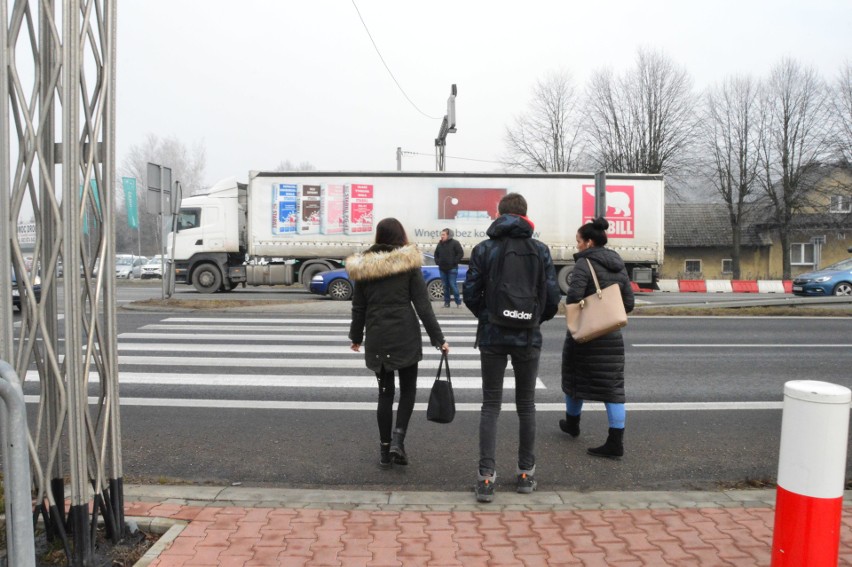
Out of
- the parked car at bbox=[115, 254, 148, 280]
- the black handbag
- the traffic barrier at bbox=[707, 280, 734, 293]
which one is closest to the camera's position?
the black handbag

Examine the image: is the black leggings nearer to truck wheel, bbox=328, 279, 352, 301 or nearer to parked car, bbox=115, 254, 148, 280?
truck wheel, bbox=328, 279, 352, 301

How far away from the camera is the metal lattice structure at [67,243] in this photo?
3213mm

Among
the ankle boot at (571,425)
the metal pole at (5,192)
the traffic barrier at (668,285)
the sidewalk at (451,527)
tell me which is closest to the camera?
the metal pole at (5,192)

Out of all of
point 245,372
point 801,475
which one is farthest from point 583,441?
point 245,372

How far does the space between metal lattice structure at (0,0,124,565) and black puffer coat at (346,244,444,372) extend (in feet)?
6.26

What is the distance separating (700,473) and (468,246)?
17.6 metres

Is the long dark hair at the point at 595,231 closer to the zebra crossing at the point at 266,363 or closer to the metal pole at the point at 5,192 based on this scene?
the zebra crossing at the point at 266,363

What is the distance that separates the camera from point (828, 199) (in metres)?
44.0

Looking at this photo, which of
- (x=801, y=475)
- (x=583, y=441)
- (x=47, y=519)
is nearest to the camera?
(x=801, y=475)

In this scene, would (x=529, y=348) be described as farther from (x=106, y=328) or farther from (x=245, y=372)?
(x=245, y=372)

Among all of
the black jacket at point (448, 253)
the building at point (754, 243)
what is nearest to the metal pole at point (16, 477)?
the black jacket at point (448, 253)

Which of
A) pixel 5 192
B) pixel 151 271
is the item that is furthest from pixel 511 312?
pixel 151 271

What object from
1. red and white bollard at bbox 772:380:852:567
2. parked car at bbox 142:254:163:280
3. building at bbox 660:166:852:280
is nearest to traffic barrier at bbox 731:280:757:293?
building at bbox 660:166:852:280

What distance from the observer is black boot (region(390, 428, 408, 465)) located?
522 centimetres
